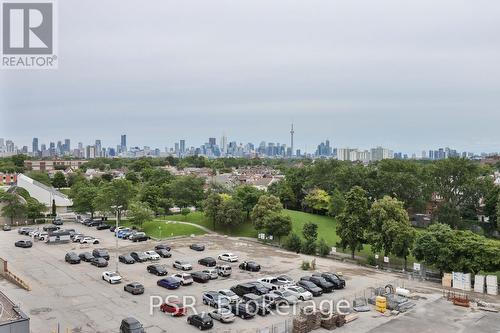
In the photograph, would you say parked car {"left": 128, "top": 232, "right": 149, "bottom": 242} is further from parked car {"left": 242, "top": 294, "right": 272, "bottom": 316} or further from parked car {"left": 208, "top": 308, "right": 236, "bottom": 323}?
parked car {"left": 208, "top": 308, "right": 236, "bottom": 323}

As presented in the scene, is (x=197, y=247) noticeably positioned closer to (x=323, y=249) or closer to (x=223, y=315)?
(x=323, y=249)

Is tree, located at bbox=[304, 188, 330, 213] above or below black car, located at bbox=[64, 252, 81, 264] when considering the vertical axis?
above

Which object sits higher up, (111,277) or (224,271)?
(111,277)

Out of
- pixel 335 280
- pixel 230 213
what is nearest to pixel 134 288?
pixel 335 280

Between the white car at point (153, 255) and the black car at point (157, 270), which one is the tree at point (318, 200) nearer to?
the white car at point (153, 255)

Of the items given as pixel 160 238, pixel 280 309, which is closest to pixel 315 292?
pixel 280 309

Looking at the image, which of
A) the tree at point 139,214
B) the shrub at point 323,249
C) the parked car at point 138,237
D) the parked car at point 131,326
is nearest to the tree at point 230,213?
the tree at point 139,214

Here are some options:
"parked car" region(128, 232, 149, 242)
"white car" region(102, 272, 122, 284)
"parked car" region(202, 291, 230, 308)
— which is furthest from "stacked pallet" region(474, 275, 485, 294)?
"parked car" region(128, 232, 149, 242)
